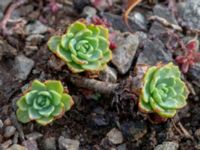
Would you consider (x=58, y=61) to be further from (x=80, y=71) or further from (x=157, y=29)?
(x=157, y=29)

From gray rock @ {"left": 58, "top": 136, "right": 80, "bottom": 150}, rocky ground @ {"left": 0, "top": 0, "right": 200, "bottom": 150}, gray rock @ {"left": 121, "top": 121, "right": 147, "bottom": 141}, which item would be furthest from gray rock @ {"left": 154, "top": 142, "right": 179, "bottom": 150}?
gray rock @ {"left": 58, "top": 136, "right": 80, "bottom": 150}

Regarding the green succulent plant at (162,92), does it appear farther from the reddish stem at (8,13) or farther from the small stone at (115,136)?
the reddish stem at (8,13)

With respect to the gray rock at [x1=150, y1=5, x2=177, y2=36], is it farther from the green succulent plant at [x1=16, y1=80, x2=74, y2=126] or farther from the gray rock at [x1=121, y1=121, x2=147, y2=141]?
the green succulent plant at [x1=16, y1=80, x2=74, y2=126]

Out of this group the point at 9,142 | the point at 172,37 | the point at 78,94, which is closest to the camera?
the point at 9,142

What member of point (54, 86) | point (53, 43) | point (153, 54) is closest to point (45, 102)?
point (54, 86)

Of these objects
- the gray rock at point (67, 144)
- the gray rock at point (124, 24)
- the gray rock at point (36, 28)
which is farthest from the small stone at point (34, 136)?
the gray rock at point (124, 24)

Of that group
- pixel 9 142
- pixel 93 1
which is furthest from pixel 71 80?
pixel 93 1
